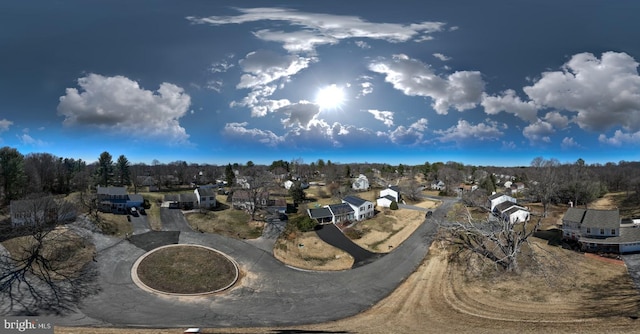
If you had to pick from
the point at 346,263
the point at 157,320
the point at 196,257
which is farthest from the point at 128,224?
the point at 346,263

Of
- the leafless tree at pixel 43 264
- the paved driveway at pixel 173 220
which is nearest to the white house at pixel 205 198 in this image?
the paved driveway at pixel 173 220

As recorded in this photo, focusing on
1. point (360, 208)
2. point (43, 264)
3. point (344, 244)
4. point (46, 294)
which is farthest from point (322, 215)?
point (46, 294)

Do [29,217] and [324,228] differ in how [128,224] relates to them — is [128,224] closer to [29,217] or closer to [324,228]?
[29,217]

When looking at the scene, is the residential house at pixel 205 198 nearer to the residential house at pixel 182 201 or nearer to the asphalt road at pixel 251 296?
the residential house at pixel 182 201

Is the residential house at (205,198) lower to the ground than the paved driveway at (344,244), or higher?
higher

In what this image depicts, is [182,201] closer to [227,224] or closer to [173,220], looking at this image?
[173,220]
